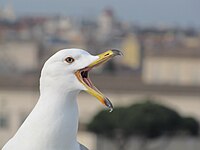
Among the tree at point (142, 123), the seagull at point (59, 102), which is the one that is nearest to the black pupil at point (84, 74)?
the seagull at point (59, 102)

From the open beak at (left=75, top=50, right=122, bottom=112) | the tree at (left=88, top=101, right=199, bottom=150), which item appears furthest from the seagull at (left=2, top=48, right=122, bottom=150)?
the tree at (left=88, top=101, right=199, bottom=150)

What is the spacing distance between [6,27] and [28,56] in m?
26.2

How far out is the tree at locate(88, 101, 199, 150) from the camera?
20297 mm

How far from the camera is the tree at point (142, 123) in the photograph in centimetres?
2030

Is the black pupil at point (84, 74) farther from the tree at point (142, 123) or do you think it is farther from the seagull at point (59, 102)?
the tree at point (142, 123)

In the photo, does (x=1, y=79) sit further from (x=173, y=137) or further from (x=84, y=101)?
(x=173, y=137)

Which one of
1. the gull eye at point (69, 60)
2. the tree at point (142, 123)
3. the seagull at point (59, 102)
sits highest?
the gull eye at point (69, 60)

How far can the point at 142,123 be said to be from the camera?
808 inches

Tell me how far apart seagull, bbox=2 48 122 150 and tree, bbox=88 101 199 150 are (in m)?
16.9

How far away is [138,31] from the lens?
91.1 metres

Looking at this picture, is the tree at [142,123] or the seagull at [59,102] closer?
the seagull at [59,102]

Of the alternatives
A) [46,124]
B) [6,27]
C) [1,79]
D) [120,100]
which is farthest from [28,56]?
[46,124]

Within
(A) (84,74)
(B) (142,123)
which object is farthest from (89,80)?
(B) (142,123)

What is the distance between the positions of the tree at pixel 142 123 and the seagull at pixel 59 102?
16906 millimetres
